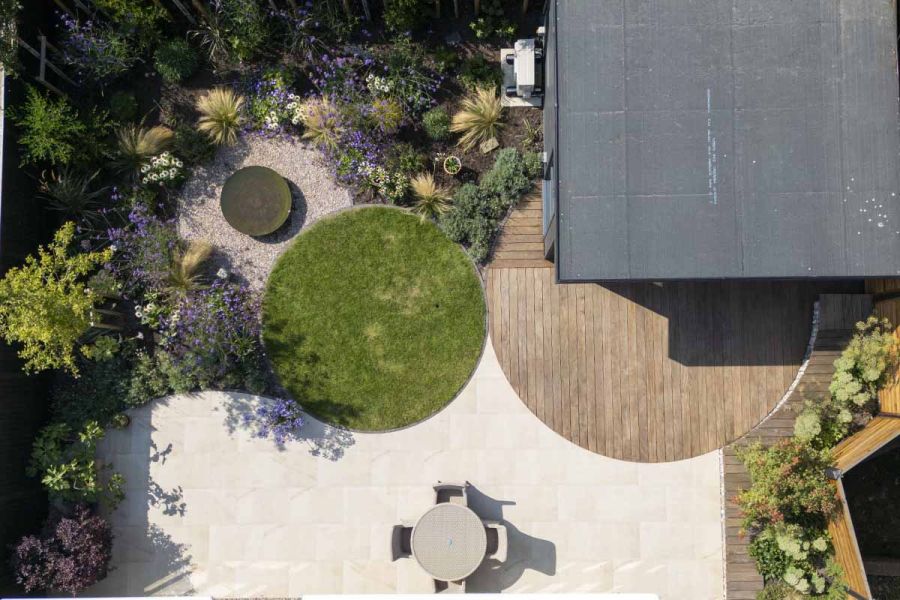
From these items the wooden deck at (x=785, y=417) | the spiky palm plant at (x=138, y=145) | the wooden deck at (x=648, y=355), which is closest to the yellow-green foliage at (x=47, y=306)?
the spiky palm plant at (x=138, y=145)

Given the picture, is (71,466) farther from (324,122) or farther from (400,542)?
(324,122)

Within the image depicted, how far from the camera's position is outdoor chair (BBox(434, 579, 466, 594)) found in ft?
34.3

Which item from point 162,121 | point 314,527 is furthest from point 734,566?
point 162,121

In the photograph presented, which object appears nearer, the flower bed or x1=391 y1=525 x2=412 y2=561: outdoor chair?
x1=391 y1=525 x2=412 y2=561: outdoor chair

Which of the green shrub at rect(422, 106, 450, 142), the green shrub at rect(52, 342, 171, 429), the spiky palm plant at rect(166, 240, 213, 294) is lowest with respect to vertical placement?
the green shrub at rect(52, 342, 171, 429)

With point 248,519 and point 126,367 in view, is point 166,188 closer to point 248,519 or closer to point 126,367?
point 126,367

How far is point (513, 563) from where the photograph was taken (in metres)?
10.8

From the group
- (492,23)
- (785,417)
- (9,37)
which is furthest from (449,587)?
(9,37)

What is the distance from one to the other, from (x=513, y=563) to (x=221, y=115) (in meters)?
9.87

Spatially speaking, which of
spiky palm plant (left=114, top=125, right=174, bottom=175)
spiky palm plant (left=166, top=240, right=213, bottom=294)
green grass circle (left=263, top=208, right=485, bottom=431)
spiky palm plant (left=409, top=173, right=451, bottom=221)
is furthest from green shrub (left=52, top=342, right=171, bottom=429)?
spiky palm plant (left=409, top=173, right=451, bottom=221)

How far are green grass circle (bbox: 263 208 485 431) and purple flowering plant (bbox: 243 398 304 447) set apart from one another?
0.92ft

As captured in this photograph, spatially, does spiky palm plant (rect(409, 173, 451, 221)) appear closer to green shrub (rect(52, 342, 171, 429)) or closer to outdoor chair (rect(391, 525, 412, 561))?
outdoor chair (rect(391, 525, 412, 561))

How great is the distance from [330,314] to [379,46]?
5.22 metres

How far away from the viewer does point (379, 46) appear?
37.4ft
